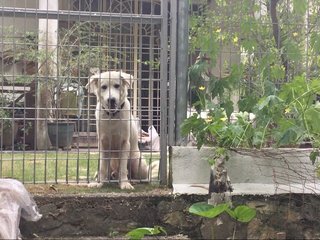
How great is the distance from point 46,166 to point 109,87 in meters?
1.06

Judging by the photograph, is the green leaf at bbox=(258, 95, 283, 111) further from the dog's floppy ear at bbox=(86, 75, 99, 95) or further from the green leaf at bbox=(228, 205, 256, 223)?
the dog's floppy ear at bbox=(86, 75, 99, 95)

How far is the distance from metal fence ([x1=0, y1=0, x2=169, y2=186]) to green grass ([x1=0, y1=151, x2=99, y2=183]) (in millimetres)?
11

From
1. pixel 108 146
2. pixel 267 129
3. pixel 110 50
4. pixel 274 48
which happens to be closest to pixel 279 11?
pixel 274 48

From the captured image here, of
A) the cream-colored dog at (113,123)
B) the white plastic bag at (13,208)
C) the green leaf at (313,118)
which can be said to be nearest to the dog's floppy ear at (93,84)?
the cream-colored dog at (113,123)

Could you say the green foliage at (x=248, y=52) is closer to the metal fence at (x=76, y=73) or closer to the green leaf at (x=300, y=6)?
the green leaf at (x=300, y=6)

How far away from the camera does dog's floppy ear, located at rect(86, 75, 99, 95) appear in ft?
16.3

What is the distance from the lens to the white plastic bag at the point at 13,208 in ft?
12.2

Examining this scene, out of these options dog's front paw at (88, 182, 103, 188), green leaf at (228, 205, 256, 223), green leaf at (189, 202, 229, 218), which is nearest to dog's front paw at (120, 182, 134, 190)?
dog's front paw at (88, 182, 103, 188)

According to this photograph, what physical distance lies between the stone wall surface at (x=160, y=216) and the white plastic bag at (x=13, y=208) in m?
0.19

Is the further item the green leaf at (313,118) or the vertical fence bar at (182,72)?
the vertical fence bar at (182,72)

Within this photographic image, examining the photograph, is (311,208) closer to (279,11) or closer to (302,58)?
(302,58)

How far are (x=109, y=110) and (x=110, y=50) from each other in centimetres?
63

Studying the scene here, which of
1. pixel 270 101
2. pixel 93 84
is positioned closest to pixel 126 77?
pixel 93 84

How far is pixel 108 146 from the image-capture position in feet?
16.8
